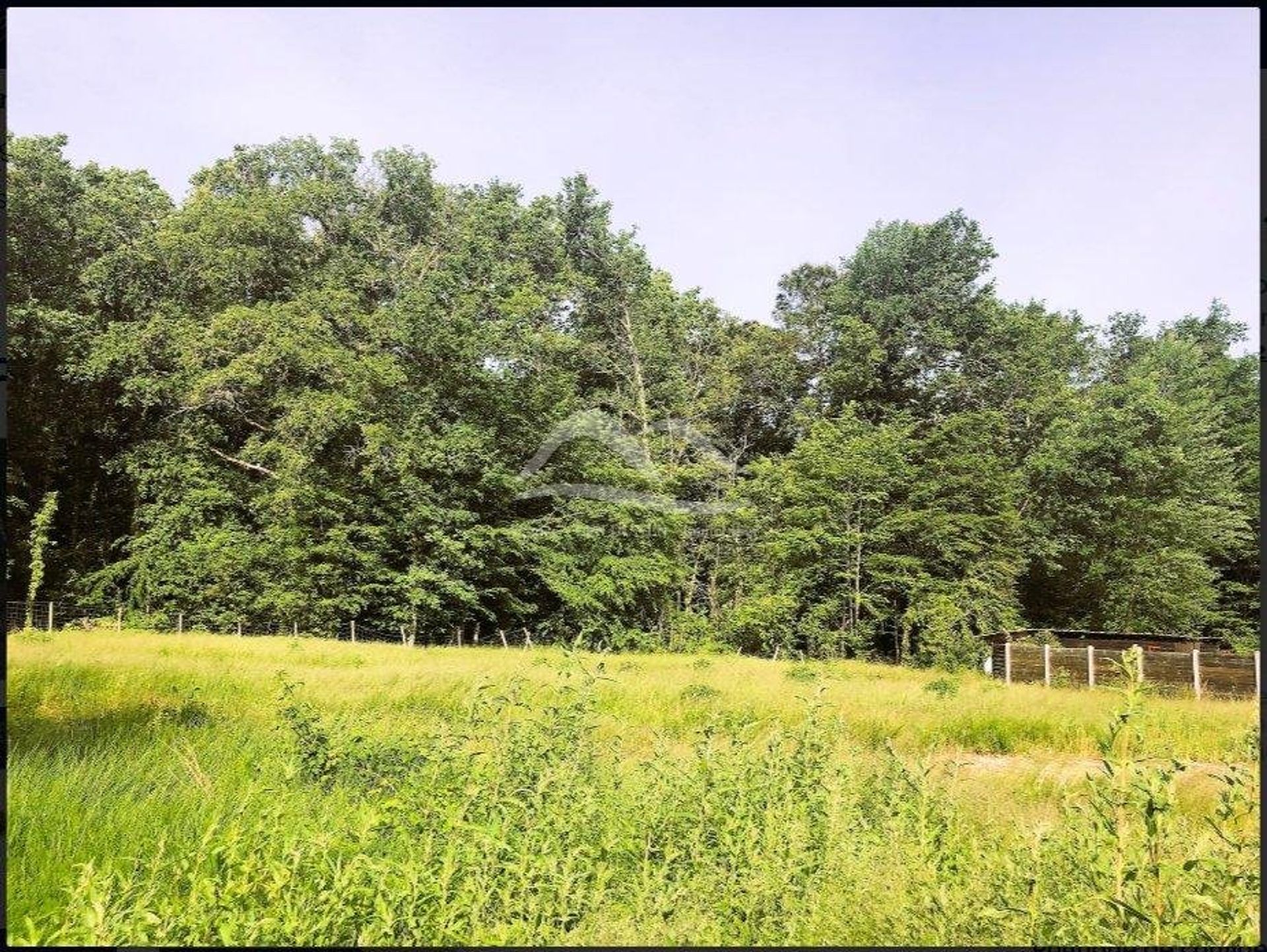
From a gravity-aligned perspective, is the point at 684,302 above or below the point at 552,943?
above

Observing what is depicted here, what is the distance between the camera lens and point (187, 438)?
31.7 m

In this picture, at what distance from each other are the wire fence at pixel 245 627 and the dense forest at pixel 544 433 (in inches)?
14.9

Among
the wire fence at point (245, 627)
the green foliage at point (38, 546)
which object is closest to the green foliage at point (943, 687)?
the wire fence at point (245, 627)

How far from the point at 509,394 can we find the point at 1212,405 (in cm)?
3520

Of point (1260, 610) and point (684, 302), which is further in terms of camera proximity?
point (684, 302)

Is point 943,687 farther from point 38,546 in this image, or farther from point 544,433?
point 38,546

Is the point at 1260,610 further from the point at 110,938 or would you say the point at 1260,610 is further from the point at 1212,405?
the point at 1212,405

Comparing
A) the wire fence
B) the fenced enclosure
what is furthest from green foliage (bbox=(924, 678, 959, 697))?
the wire fence

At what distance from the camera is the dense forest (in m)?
30.8

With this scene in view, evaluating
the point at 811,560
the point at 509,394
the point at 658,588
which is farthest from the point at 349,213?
the point at 811,560

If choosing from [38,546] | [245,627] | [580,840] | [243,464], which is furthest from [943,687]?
[38,546]

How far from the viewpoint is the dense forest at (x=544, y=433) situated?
101 ft

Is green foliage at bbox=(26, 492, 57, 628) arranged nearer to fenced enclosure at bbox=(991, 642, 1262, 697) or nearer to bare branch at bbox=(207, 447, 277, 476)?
bare branch at bbox=(207, 447, 277, 476)

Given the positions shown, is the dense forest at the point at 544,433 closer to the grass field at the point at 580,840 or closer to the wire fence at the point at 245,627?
the wire fence at the point at 245,627
